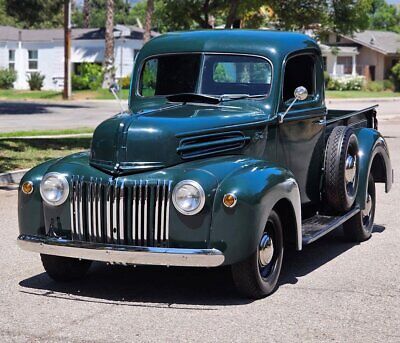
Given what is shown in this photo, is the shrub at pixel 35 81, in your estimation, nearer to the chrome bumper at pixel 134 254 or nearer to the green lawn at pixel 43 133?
the green lawn at pixel 43 133

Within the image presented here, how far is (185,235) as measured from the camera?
6090 mm

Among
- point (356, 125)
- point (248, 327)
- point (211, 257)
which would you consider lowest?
point (248, 327)

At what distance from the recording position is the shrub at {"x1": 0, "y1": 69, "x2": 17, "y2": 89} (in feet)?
178

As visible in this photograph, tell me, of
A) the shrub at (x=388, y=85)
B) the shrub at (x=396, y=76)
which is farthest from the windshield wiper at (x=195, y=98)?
the shrub at (x=396, y=76)

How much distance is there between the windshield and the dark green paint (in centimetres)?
8

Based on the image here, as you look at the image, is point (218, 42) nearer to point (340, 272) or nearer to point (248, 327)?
point (340, 272)

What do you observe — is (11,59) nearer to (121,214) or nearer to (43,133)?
(43,133)

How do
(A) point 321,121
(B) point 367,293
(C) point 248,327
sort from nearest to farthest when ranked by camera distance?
(C) point 248,327
(B) point 367,293
(A) point 321,121

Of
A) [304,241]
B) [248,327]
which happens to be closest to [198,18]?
[304,241]

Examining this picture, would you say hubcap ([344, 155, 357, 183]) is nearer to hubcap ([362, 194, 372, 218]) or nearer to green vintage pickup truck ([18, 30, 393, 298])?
green vintage pickup truck ([18, 30, 393, 298])

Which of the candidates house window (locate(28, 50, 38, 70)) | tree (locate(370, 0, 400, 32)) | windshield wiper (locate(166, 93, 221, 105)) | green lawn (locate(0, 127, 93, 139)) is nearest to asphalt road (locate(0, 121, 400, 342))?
windshield wiper (locate(166, 93, 221, 105))

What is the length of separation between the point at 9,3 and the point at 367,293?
23633 mm

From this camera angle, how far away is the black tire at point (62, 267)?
688cm

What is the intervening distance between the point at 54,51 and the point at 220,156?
163 feet
